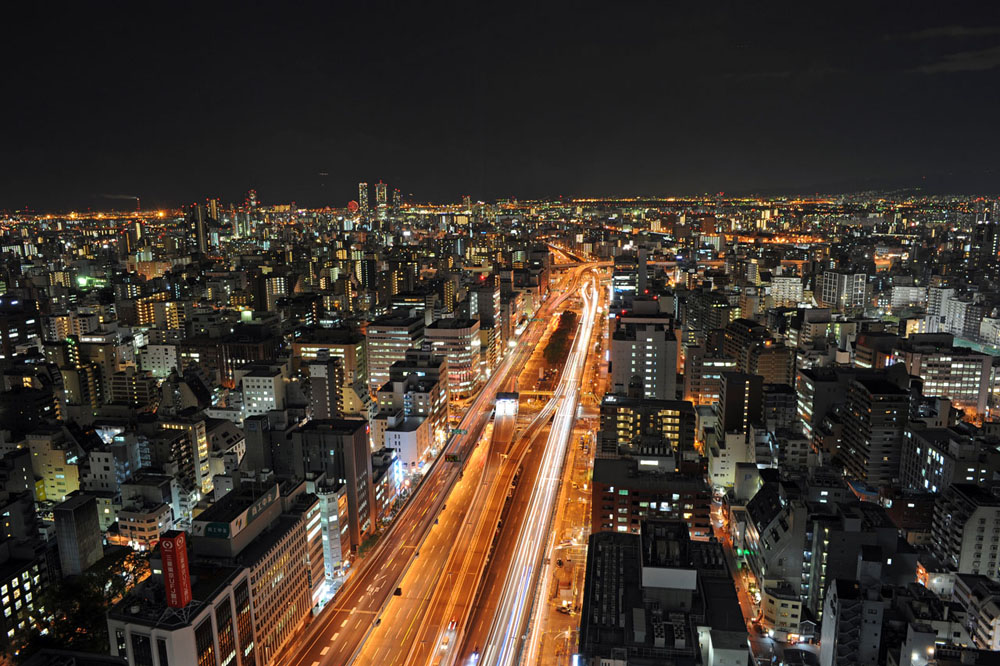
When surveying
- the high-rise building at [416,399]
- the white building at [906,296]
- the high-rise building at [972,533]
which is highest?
the white building at [906,296]

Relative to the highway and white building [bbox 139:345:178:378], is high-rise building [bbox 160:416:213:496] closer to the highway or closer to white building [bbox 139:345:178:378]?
the highway

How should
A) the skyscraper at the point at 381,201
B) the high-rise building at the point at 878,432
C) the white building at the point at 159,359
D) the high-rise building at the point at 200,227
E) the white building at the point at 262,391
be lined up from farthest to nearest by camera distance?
1. the high-rise building at the point at 200,227
2. the skyscraper at the point at 381,201
3. the white building at the point at 159,359
4. the white building at the point at 262,391
5. the high-rise building at the point at 878,432

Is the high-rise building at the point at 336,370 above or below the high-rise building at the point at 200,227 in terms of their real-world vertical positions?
below

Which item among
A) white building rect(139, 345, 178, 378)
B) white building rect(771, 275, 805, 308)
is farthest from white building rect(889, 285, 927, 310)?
white building rect(139, 345, 178, 378)

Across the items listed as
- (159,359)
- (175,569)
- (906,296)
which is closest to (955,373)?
(906,296)

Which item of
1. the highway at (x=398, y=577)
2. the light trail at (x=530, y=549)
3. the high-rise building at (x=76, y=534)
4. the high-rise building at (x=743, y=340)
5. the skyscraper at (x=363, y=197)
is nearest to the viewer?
the highway at (x=398, y=577)

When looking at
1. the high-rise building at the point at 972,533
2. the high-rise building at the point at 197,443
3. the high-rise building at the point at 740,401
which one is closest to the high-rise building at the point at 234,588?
the high-rise building at the point at 197,443

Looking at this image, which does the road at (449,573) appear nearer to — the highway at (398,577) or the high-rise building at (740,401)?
the highway at (398,577)
